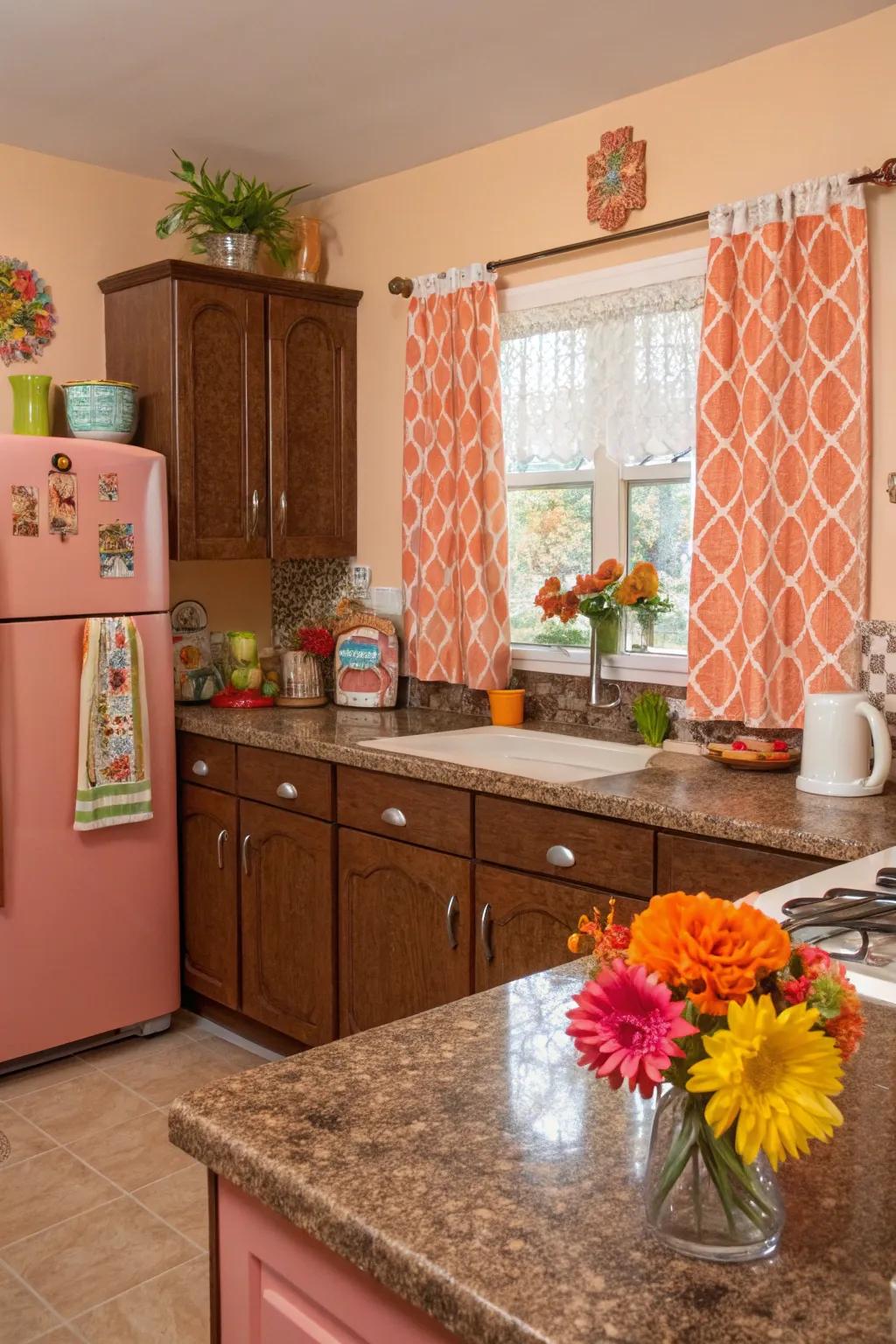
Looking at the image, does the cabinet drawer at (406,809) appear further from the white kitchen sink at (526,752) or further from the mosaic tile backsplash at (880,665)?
the mosaic tile backsplash at (880,665)

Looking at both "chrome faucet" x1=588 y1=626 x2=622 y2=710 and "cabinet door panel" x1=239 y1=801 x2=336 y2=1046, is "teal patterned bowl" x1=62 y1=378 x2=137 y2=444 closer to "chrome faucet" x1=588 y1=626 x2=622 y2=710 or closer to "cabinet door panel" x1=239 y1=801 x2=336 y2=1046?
"cabinet door panel" x1=239 y1=801 x2=336 y2=1046

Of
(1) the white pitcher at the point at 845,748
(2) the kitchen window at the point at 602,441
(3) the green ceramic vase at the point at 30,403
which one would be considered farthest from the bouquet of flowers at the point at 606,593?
(3) the green ceramic vase at the point at 30,403

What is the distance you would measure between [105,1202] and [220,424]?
212 cm

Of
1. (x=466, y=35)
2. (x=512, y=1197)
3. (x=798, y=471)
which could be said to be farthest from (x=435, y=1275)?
(x=466, y=35)

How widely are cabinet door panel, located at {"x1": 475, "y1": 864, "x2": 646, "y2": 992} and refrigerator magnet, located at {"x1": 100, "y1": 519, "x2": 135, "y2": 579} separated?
4.35ft

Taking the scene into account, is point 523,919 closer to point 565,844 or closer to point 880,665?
point 565,844

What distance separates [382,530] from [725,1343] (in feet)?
10.7

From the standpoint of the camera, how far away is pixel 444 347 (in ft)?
11.4

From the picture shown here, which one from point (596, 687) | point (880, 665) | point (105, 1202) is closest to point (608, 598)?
point (596, 687)

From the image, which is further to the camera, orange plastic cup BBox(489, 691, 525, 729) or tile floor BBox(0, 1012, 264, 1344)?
orange plastic cup BBox(489, 691, 525, 729)

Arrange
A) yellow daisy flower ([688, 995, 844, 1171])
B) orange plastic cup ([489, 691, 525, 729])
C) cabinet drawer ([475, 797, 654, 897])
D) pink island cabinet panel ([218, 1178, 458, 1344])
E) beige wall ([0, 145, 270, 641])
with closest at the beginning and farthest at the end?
yellow daisy flower ([688, 995, 844, 1171])
pink island cabinet panel ([218, 1178, 458, 1344])
cabinet drawer ([475, 797, 654, 897])
orange plastic cup ([489, 691, 525, 729])
beige wall ([0, 145, 270, 641])

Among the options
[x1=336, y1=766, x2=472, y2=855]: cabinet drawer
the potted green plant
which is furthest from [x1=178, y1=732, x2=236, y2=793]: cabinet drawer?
the potted green plant

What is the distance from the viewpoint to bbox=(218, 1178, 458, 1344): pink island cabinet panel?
910 millimetres

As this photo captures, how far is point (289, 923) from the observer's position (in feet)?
10.7
